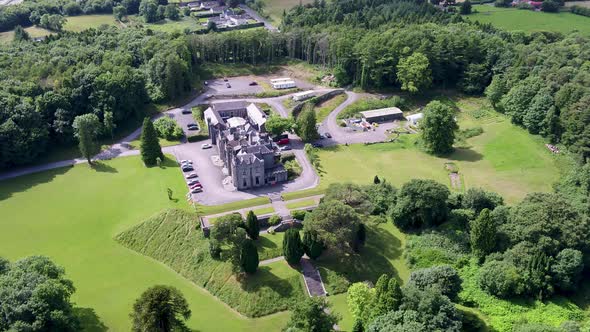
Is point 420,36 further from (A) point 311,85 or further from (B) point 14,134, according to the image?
(B) point 14,134

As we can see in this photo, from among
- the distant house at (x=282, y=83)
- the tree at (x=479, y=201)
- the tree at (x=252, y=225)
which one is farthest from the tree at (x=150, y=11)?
the tree at (x=479, y=201)

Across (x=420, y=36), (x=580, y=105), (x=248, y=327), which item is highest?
(x=420, y=36)

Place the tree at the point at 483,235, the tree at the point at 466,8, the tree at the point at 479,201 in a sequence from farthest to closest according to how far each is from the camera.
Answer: the tree at the point at 466,8 → the tree at the point at 479,201 → the tree at the point at 483,235

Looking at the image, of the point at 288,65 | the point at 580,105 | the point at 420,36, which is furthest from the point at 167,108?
the point at 580,105

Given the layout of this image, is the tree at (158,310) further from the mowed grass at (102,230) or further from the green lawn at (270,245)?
the green lawn at (270,245)

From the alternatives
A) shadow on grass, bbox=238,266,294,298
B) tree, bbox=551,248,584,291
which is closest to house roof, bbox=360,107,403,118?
shadow on grass, bbox=238,266,294,298

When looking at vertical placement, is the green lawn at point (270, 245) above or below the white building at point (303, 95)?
below

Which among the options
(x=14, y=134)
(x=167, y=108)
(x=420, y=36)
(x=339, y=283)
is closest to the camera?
(x=339, y=283)

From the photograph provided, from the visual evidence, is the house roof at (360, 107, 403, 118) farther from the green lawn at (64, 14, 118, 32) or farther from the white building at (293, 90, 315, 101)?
the green lawn at (64, 14, 118, 32)

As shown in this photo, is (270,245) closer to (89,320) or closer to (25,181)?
(89,320)
